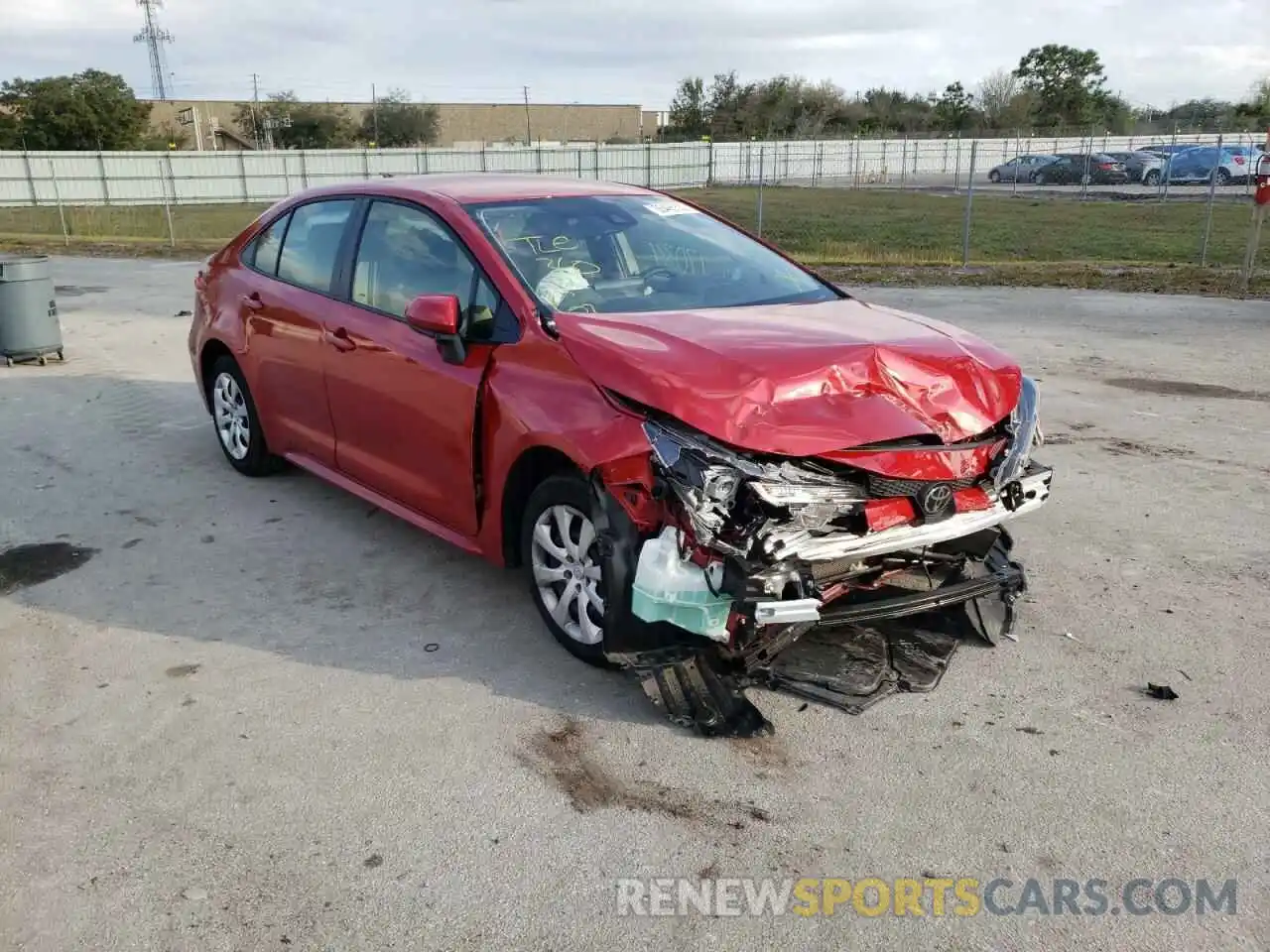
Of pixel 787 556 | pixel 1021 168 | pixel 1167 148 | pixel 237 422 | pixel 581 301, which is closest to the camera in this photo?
pixel 787 556

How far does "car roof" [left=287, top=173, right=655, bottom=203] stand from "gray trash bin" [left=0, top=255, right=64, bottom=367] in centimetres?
548

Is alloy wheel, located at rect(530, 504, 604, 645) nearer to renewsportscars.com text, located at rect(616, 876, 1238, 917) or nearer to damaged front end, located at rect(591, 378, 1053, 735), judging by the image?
damaged front end, located at rect(591, 378, 1053, 735)

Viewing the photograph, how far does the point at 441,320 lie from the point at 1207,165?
40620 mm

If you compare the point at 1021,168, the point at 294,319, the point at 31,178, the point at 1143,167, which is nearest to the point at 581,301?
the point at 294,319

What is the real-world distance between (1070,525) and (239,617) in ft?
13.6

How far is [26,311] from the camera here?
31.8 ft

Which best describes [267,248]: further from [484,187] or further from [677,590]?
[677,590]

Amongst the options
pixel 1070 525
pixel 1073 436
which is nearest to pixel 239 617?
pixel 1070 525

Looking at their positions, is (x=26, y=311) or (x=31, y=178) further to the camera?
(x=31, y=178)

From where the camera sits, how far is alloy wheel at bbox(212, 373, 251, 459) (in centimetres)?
637

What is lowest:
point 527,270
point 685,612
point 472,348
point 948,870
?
point 948,870

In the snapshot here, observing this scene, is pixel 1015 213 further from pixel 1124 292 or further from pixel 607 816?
pixel 607 816

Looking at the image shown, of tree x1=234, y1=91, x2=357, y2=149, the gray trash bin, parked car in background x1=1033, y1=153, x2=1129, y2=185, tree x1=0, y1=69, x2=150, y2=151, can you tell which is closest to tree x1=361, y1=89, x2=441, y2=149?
tree x1=234, y1=91, x2=357, y2=149

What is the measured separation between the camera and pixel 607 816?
3.22 meters
